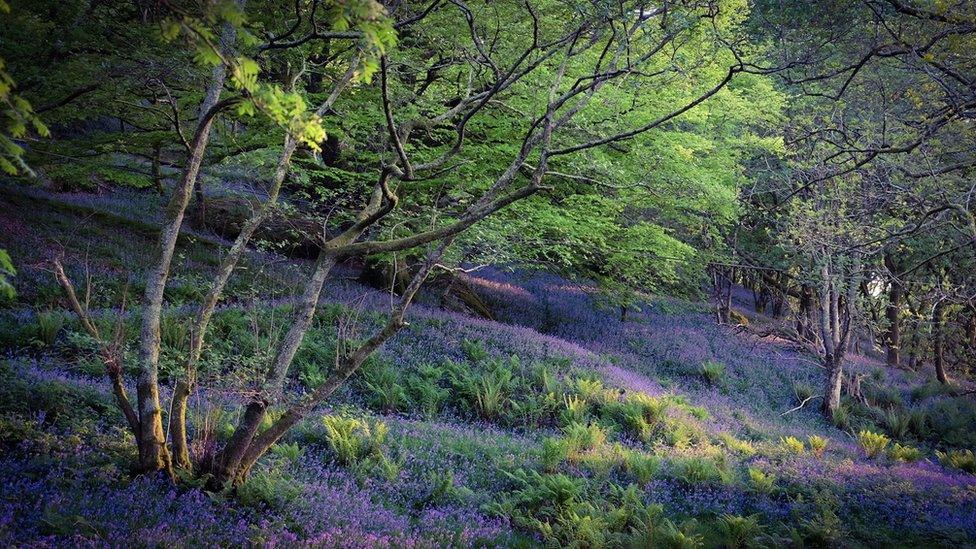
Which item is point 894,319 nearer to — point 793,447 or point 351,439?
point 793,447

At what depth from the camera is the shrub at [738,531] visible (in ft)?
19.8

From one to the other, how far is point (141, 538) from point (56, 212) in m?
14.8

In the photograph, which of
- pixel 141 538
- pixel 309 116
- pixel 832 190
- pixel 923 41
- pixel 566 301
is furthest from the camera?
pixel 566 301

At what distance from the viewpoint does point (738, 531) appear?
6.08m

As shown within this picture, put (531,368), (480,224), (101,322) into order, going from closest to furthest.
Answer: (101,322) → (480,224) → (531,368)

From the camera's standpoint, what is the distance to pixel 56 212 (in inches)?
615

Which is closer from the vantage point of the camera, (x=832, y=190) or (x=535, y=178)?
(x=535, y=178)

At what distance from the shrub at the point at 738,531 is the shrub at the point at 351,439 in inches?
151

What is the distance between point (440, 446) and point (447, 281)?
9.55 metres

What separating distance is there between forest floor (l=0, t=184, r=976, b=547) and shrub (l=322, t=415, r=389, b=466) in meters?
0.03

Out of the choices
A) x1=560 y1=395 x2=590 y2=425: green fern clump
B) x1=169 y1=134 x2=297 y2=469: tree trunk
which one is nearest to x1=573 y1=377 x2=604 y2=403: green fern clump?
x1=560 y1=395 x2=590 y2=425: green fern clump

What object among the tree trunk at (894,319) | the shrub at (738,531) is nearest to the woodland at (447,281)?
the shrub at (738,531)

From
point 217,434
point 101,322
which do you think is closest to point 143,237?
point 101,322

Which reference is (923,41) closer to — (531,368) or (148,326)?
(531,368)
